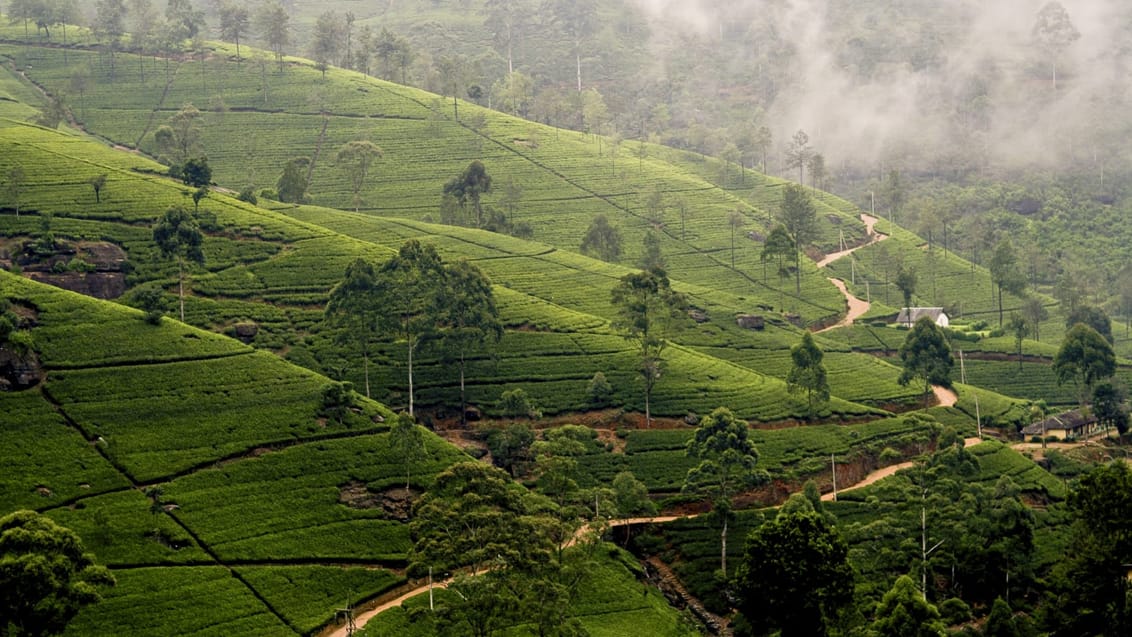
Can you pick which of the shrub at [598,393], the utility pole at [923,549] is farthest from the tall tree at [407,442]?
the utility pole at [923,549]

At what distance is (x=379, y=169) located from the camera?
141m

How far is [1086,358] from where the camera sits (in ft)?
305

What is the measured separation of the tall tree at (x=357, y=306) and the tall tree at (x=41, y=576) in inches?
1411

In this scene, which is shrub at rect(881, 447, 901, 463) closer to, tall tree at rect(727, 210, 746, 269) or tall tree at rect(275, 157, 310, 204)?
tall tree at rect(727, 210, 746, 269)

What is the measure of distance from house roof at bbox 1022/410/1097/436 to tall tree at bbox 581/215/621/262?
49.3 m

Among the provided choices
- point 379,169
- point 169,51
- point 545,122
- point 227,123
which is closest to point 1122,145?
point 545,122

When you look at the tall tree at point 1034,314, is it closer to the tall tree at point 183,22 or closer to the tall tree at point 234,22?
the tall tree at point 234,22

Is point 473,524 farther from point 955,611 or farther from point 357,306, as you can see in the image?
point 357,306

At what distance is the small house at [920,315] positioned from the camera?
117m

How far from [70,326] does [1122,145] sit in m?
169

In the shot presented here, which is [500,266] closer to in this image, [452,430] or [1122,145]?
[452,430]

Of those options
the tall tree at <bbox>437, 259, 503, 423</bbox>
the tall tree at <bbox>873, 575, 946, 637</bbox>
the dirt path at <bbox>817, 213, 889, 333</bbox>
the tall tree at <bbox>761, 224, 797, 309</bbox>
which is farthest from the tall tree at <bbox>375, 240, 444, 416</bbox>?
the dirt path at <bbox>817, 213, 889, 333</bbox>

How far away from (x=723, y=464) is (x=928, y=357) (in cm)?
3028

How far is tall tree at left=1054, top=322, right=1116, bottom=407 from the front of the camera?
9288 cm
